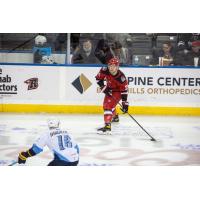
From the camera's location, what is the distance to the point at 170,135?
227 inches

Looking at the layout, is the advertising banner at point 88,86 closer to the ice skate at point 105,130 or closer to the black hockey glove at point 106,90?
the black hockey glove at point 106,90

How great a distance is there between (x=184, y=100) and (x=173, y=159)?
0.52 m

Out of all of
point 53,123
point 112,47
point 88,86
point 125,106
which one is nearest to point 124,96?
point 125,106

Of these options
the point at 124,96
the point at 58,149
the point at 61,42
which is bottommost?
the point at 58,149

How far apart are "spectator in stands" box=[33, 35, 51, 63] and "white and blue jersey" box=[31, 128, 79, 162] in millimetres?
653

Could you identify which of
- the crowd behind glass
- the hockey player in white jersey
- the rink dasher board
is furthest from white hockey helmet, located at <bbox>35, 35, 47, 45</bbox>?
the hockey player in white jersey

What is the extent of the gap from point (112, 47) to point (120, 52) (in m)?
0.08

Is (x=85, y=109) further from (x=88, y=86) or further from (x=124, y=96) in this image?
(x=124, y=96)

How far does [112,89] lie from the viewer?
581 cm

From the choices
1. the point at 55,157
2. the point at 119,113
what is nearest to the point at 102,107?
the point at 119,113

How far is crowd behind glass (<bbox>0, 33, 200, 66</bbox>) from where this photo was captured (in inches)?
223

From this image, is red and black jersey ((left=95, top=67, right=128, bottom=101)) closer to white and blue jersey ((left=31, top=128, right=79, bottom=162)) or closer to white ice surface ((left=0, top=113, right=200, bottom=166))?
white ice surface ((left=0, top=113, right=200, bottom=166))

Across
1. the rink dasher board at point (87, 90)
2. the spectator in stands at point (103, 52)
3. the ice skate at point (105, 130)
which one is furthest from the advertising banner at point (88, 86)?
the ice skate at point (105, 130)

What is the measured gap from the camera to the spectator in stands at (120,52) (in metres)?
5.68
